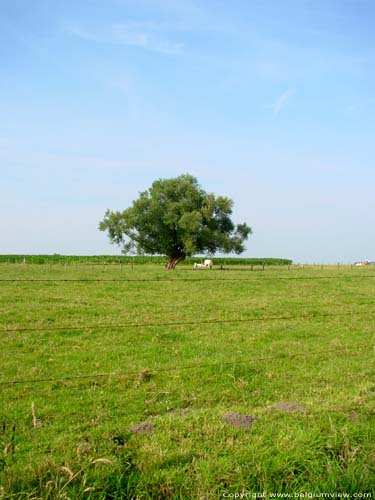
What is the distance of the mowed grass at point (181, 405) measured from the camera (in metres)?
4.47

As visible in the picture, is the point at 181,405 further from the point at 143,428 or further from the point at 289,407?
the point at 289,407

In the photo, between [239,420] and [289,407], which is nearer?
[239,420]

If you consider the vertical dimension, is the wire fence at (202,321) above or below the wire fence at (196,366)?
above

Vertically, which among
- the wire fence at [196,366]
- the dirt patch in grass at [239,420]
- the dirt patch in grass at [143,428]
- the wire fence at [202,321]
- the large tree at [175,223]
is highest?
the large tree at [175,223]

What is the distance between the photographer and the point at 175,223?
62.2 metres

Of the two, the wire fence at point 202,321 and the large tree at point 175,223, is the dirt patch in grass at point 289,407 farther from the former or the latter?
the large tree at point 175,223

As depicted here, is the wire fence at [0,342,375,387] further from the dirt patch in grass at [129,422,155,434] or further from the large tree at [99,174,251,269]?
the large tree at [99,174,251,269]

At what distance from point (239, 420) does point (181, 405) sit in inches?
46.5

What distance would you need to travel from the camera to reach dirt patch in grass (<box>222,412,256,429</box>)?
19.8 feet

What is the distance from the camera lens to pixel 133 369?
888cm

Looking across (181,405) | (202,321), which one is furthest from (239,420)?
(202,321)

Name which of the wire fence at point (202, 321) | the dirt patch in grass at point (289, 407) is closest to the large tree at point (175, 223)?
the wire fence at point (202, 321)

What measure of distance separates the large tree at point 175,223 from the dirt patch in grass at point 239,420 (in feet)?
179

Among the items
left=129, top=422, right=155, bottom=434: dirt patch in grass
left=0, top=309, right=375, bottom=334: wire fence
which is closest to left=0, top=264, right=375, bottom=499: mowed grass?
left=129, top=422, right=155, bottom=434: dirt patch in grass
